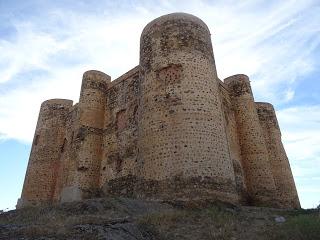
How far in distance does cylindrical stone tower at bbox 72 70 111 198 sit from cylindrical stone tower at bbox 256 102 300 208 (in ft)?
30.1

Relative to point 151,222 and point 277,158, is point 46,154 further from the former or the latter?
point 151,222

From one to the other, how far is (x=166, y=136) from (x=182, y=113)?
100cm

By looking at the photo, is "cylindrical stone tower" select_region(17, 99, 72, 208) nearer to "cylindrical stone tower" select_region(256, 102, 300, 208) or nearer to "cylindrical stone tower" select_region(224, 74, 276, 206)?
"cylindrical stone tower" select_region(224, 74, 276, 206)

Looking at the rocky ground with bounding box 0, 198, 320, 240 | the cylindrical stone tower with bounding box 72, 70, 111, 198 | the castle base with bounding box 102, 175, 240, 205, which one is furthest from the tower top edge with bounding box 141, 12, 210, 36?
the rocky ground with bounding box 0, 198, 320, 240

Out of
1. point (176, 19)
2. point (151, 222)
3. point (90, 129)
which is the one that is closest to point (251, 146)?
point (176, 19)

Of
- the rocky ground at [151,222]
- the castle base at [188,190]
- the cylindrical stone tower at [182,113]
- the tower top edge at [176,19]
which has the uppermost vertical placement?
the tower top edge at [176,19]

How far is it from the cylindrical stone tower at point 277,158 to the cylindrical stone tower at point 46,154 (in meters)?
12.2

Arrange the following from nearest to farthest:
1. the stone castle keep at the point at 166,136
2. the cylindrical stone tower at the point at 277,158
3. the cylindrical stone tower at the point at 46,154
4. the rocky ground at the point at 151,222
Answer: the rocky ground at the point at 151,222
the stone castle keep at the point at 166,136
the cylindrical stone tower at the point at 277,158
the cylindrical stone tower at the point at 46,154

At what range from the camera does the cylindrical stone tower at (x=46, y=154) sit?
18250 mm

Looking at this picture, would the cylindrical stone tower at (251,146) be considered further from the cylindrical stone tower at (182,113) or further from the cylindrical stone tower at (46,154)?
the cylindrical stone tower at (46,154)

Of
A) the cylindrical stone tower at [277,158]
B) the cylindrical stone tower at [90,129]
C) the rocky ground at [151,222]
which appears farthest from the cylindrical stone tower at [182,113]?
the cylindrical stone tower at [277,158]

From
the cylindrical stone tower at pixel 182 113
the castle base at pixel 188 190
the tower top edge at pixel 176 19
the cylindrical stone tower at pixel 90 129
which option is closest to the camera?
the castle base at pixel 188 190

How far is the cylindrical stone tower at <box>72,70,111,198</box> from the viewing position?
15.3 metres

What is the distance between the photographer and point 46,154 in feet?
63.4
